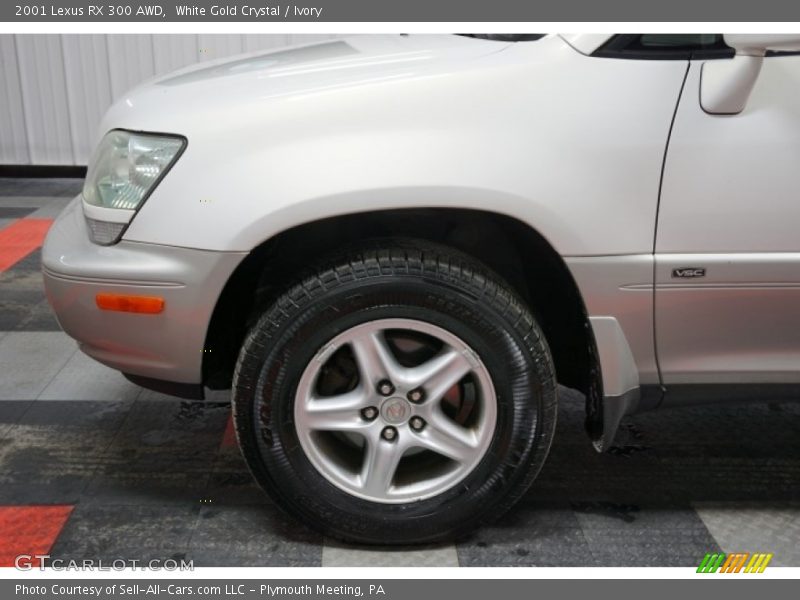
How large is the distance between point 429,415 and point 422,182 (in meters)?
0.58

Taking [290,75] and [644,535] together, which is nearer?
[290,75]

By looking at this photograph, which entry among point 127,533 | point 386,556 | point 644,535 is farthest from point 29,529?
point 644,535

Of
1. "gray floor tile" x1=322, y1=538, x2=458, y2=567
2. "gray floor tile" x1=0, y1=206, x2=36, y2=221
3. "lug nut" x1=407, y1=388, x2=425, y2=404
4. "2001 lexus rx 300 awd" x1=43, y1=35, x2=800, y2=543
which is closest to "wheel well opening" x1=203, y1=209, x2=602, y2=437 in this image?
"2001 lexus rx 300 awd" x1=43, y1=35, x2=800, y2=543

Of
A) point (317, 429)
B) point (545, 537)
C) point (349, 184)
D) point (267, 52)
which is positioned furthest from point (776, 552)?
point (267, 52)

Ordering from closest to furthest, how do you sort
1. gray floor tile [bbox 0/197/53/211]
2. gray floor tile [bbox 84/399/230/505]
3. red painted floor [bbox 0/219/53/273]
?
gray floor tile [bbox 84/399/230/505] < red painted floor [bbox 0/219/53/273] < gray floor tile [bbox 0/197/53/211]

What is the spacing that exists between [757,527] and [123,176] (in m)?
1.85

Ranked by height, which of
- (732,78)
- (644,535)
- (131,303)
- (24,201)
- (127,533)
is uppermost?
(732,78)

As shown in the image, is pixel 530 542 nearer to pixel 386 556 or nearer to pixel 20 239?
pixel 386 556

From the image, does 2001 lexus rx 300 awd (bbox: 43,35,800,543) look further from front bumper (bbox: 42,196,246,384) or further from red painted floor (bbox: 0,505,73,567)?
red painted floor (bbox: 0,505,73,567)

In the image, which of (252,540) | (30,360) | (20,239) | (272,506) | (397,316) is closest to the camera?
(397,316)

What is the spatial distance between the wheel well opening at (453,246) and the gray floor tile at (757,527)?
0.44 meters

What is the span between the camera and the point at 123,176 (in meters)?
2.12

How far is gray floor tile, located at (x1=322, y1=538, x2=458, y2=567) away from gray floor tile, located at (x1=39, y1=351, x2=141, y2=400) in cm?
120

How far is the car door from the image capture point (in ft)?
6.37
